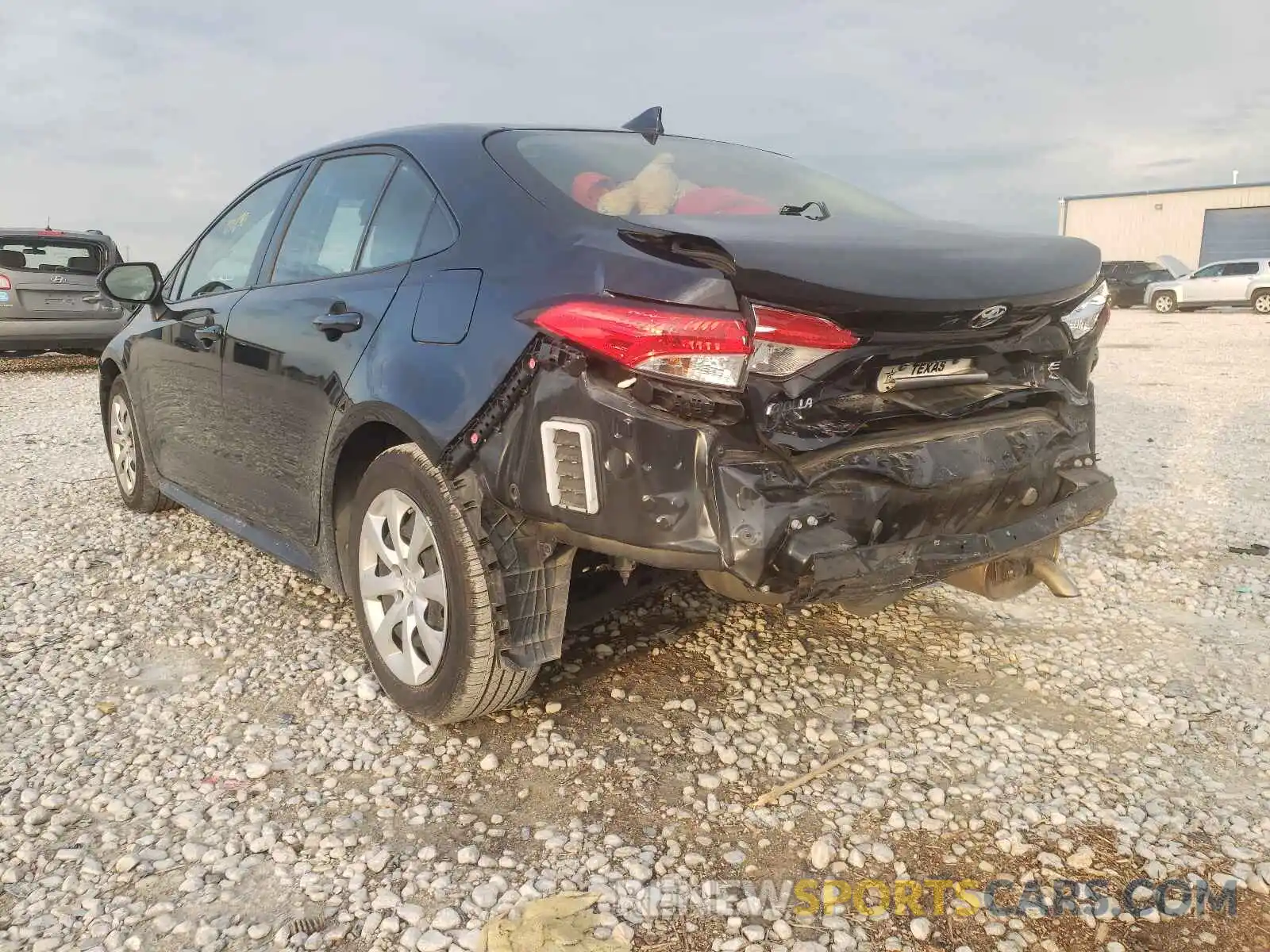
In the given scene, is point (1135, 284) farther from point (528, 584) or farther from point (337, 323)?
point (528, 584)

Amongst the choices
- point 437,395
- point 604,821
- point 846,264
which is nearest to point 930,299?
point 846,264

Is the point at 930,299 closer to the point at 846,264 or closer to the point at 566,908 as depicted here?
the point at 846,264

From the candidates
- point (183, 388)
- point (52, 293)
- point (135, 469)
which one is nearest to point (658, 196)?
point (183, 388)

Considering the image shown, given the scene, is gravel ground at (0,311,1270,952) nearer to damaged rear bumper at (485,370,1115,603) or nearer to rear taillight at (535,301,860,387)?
damaged rear bumper at (485,370,1115,603)

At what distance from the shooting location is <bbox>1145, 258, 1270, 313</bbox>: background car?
24375 mm

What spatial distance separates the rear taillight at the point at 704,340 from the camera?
203 centimetres

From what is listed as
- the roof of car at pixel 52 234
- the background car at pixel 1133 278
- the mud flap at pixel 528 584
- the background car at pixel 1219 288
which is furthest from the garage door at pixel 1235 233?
the mud flap at pixel 528 584

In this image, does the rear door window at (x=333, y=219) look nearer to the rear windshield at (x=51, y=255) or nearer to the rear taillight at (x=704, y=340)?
the rear taillight at (x=704, y=340)

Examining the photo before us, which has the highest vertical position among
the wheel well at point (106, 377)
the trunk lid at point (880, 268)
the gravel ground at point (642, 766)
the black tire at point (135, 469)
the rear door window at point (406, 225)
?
the rear door window at point (406, 225)

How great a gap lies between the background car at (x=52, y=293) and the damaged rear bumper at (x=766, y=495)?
Result: 10588 millimetres

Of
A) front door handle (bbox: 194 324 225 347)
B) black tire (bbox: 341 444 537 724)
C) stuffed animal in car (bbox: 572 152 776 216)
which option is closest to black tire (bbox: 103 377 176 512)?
front door handle (bbox: 194 324 225 347)

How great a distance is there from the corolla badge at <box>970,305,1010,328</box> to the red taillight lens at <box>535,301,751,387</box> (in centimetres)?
67

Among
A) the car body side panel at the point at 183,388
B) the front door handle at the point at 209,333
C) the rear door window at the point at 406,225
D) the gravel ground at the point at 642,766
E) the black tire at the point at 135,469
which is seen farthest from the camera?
the black tire at the point at 135,469

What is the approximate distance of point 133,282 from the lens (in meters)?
4.40
